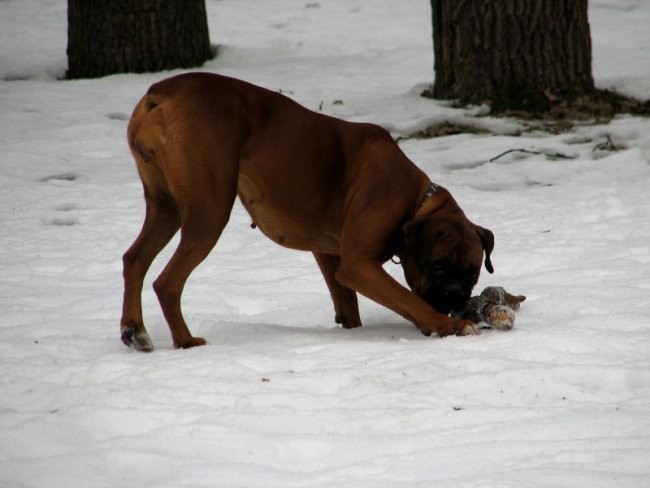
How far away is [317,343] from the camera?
442 centimetres

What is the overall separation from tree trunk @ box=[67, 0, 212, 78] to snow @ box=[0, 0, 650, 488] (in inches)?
14.1

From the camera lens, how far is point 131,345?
→ 4445mm

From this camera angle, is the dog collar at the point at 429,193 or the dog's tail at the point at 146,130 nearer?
the dog's tail at the point at 146,130

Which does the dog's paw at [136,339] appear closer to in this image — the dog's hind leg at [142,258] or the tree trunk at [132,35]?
the dog's hind leg at [142,258]

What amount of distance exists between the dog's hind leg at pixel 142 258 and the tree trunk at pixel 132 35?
6257 mm

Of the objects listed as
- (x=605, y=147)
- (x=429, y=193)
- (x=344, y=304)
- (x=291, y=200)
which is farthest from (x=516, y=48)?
(x=291, y=200)

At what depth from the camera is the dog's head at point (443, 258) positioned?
466 centimetres

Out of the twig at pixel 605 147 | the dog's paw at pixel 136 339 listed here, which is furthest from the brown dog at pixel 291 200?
the twig at pixel 605 147

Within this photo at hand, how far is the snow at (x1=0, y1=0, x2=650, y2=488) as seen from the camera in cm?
312

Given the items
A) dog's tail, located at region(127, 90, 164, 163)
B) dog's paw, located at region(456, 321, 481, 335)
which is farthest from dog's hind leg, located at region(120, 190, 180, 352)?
dog's paw, located at region(456, 321, 481, 335)

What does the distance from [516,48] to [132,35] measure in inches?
164

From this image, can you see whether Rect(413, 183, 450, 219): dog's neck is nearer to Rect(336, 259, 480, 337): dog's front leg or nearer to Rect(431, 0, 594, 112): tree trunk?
Rect(336, 259, 480, 337): dog's front leg

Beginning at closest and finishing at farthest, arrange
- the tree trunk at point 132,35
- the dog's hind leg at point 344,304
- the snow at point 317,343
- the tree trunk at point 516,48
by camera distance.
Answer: the snow at point 317,343 < the dog's hind leg at point 344,304 < the tree trunk at point 516,48 < the tree trunk at point 132,35

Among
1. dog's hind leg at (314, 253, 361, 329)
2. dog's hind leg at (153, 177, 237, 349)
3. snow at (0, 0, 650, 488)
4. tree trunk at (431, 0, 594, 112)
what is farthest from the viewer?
tree trunk at (431, 0, 594, 112)
